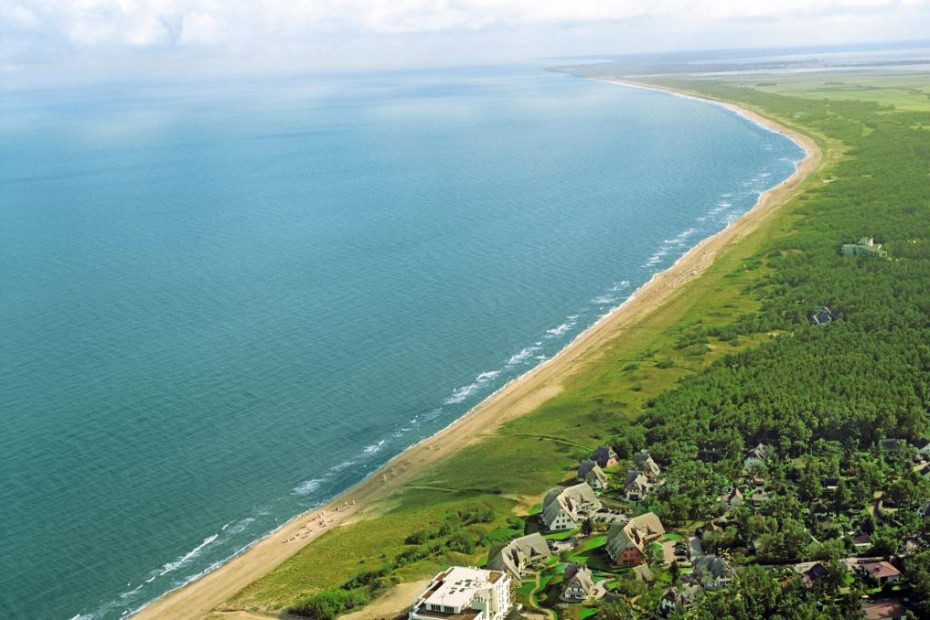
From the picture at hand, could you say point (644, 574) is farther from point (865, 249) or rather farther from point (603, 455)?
point (865, 249)

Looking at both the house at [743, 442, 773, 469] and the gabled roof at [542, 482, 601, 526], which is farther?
the house at [743, 442, 773, 469]

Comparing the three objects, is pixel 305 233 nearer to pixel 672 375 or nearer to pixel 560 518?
pixel 672 375

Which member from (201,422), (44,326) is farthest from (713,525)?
(44,326)

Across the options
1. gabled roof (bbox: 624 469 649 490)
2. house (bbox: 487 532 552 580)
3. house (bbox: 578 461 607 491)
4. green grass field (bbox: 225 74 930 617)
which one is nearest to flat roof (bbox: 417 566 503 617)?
house (bbox: 487 532 552 580)

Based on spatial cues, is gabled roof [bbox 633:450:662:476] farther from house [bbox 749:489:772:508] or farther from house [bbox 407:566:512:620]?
house [bbox 407:566:512:620]

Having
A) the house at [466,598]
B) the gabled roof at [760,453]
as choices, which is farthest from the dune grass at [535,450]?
the gabled roof at [760,453]

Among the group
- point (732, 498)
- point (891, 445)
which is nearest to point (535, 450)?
point (732, 498)

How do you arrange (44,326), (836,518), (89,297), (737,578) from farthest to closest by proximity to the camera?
(89,297) < (44,326) < (836,518) < (737,578)
